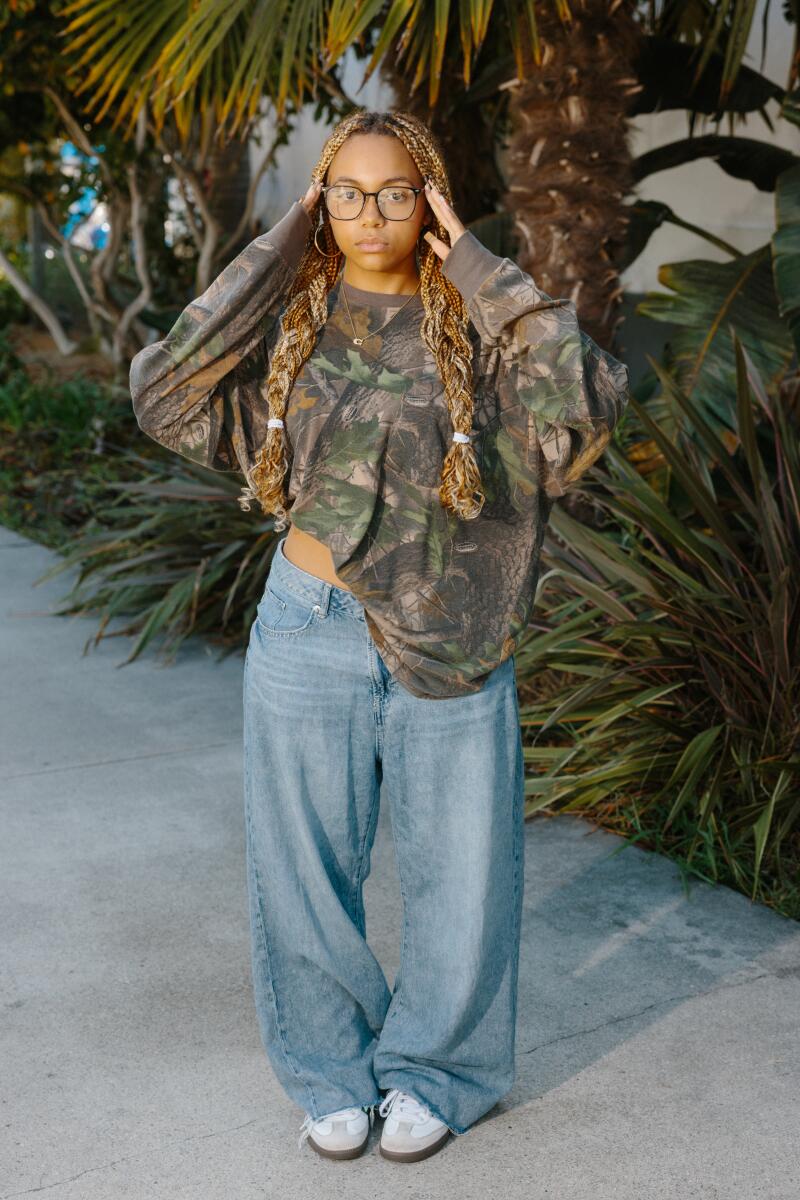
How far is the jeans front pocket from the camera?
2699mm

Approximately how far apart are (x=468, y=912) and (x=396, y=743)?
0.35 meters

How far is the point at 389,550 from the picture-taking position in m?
2.65

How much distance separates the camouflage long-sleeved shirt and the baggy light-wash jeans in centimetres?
9

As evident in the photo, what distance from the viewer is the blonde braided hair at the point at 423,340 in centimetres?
259

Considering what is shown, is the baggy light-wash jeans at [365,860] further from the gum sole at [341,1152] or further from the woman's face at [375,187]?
the woman's face at [375,187]

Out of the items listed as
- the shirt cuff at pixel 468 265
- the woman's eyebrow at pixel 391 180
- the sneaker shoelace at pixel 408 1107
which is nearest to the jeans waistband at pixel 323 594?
the shirt cuff at pixel 468 265

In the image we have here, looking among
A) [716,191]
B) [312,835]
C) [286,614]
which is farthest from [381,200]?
[716,191]

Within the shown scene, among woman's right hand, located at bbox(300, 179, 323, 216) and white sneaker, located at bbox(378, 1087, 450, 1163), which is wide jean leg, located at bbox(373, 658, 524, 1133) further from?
woman's right hand, located at bbox(300, 179, 323, 216)

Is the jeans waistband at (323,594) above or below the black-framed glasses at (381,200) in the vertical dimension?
below

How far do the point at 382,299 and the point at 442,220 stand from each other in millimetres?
182

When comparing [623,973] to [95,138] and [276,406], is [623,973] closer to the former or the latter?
[276,406]

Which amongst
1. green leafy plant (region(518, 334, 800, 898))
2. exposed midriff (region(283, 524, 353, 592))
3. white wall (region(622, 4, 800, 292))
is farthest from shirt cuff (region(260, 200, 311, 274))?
white wall (region(622, 4, 800, 292))

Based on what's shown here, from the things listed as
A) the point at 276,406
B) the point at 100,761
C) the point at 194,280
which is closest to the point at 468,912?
the point at 276,406

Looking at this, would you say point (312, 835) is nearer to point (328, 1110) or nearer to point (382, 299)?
point (328, 1110)
